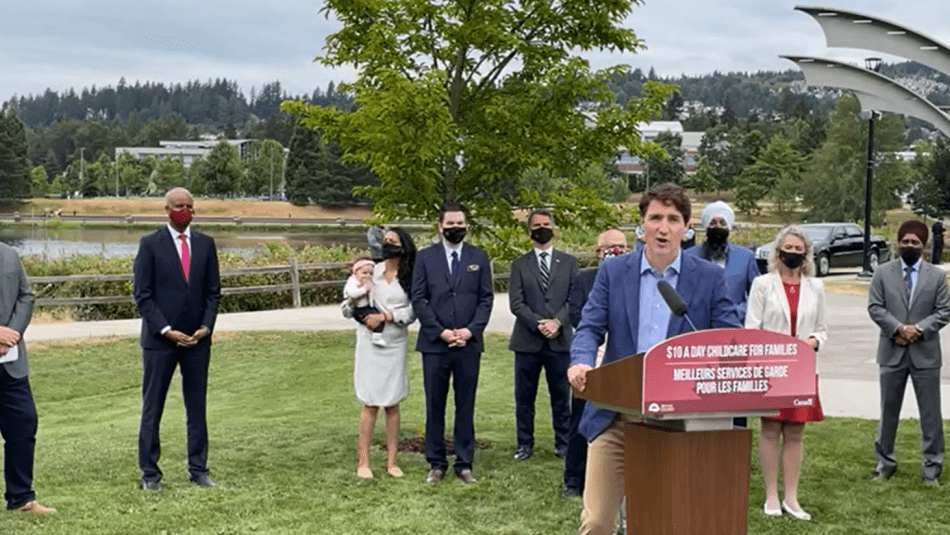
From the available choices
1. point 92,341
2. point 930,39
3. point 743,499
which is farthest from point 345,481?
point 92,341

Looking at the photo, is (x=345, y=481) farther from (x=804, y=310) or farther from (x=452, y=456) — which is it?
(x=804, y=310)

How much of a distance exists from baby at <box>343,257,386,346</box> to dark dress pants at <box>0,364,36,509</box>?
249 cm

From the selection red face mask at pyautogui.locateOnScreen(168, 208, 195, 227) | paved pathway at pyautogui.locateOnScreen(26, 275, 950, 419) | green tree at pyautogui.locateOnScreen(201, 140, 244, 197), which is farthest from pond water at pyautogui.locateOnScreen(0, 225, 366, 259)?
red face mask at pyautogui.locateOnScreen(168, 208, 195, 227)

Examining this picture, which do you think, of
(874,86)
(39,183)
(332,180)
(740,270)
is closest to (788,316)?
(740,270)

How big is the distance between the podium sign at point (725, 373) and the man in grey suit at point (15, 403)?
15.9ft

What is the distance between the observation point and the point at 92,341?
19859 mm

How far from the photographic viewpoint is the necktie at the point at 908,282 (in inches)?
361

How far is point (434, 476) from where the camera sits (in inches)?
346

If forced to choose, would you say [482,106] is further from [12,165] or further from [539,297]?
[12,165]

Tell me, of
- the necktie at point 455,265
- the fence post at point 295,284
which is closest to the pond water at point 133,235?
the fence post at point 295,284

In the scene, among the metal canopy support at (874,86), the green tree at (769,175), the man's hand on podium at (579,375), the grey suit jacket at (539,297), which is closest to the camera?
the man's hand on podium at (579,375)

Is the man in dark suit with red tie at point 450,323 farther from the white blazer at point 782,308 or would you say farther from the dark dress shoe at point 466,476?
the white blazer at point 782,308

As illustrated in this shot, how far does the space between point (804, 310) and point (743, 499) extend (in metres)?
3.77

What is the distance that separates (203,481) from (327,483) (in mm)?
888
